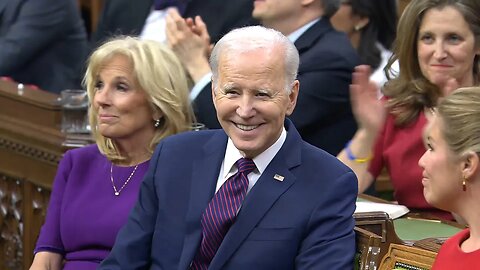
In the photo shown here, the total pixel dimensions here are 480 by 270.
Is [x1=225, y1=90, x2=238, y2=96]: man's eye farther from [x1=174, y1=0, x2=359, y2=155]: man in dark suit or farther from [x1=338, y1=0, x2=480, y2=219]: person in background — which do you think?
[x1=174, y1=0, x2=359, y2=155]: man in dark suit

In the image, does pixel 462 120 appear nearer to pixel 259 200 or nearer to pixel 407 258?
pixel 407 258

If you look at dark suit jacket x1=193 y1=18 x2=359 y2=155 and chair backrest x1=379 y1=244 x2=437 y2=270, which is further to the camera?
dark suit jacket x1=193 y1=18 x2=359 y2=155

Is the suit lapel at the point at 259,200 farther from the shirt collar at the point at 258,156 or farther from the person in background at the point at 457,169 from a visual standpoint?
the person in background at the point at 457,169

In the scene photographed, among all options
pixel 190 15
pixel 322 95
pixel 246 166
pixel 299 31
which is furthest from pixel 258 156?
pixel 190 15

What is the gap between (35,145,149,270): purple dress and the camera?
4246 millimetres

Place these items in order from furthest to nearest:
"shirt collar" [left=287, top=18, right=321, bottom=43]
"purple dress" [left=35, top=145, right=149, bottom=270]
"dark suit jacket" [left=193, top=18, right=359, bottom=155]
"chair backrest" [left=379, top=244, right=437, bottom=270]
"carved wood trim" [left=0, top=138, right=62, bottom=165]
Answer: "carved wood trim" [left=0, top=138, right=62, bottom=165] → "shirt collar" [left=287, top=18, right=321, bottom=43] → "dark suit jacket" [left=193, top=18, right=359, bottom=155] → "purple dress" [left=35, top=145, right=149, bottom=270] → "chair backrest" [left=379, top=244, right=437, bottom=270]

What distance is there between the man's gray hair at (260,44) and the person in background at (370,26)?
247cm

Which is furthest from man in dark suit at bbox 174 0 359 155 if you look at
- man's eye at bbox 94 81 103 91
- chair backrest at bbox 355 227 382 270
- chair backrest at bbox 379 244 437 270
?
chair backrest at bbox 379 244 437 270

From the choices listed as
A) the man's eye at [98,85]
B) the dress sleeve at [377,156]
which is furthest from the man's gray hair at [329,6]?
the man's eye at [98,85]

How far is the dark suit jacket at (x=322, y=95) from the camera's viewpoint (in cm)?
484

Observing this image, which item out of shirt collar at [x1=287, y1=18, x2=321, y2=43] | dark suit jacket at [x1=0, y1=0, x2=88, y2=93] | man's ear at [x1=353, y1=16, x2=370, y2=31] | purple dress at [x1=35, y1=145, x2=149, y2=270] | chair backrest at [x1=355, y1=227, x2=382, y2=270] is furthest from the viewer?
dark suit jacket at [x1=0, y1=0, x2=88, y2=93]

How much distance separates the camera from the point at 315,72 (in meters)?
4.87

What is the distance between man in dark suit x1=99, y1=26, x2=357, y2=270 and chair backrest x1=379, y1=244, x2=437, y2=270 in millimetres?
116

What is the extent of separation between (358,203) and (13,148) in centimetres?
204
